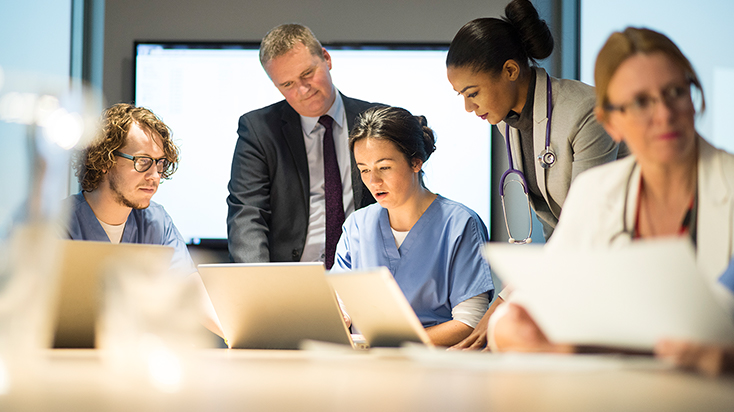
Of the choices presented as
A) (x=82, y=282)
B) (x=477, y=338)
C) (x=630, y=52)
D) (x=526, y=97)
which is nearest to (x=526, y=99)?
(x=526, y=97)

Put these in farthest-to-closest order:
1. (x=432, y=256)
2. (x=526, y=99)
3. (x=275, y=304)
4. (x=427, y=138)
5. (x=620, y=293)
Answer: (x=427, y=138)
(x=432, y=256)
(x=526, y=99)
(x=275, y=304)
(x=620, y=293)

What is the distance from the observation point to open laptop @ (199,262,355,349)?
3.64 feet

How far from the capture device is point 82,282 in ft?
3.44

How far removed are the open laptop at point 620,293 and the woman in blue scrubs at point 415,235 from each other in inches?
40.6

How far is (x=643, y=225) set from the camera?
2.80 ft

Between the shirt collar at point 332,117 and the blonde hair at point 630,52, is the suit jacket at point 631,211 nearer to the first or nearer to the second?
the blonde hair at point 630,52

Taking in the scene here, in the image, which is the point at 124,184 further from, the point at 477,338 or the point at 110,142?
the point at 477,338

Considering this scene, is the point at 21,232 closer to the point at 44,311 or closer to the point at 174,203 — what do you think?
the point at 44,311

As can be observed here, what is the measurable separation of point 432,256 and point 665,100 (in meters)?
1.14

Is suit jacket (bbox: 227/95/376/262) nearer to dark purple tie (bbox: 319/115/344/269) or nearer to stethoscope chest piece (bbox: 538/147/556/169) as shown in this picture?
dark purple tie (bbox: 319/115/344/269)

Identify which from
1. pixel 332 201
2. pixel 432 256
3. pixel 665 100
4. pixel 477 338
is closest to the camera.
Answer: pixel 665 100

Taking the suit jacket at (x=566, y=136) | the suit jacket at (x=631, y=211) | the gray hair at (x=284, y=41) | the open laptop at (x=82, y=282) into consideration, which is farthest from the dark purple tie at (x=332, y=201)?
the suit jacket at (x=631, y=211)

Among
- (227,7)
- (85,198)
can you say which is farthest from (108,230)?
(227,7)

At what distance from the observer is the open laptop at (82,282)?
1030mm
